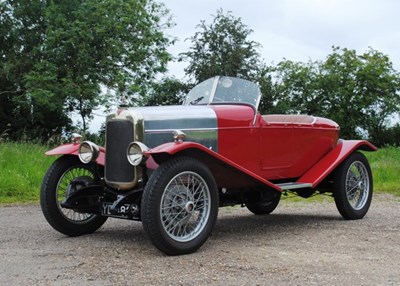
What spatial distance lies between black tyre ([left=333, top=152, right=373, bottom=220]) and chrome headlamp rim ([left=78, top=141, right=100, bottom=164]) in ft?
10.7

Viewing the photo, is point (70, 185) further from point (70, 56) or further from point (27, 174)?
point (70, 56)

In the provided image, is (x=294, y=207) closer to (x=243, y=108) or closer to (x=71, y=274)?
(x=243, y=108)

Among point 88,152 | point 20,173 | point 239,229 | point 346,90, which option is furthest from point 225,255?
point 346,90

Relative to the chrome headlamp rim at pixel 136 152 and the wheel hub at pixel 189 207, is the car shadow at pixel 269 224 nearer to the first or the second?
the wheel hub at pixel 189 207

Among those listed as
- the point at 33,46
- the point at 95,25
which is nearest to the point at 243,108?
the point at 95,25

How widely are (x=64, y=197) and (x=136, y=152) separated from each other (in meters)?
1.28

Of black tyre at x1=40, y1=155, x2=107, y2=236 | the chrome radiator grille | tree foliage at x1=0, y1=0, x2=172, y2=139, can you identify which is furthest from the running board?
tree foliage at x1=0, y1=0, x2=172, y2=139

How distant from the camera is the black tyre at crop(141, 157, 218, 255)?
4.96m

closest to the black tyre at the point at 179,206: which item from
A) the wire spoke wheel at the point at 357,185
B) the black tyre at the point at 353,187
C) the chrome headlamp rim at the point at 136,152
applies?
the chrome headlamp rim at the point at 136,152

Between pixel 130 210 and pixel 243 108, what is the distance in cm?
194

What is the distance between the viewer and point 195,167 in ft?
17.4

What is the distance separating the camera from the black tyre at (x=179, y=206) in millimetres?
4961

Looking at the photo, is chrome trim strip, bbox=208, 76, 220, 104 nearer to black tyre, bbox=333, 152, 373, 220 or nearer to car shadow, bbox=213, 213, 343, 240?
car shadow, bbox=213, 213, 343, 240

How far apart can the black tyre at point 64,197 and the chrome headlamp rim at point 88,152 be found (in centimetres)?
29
